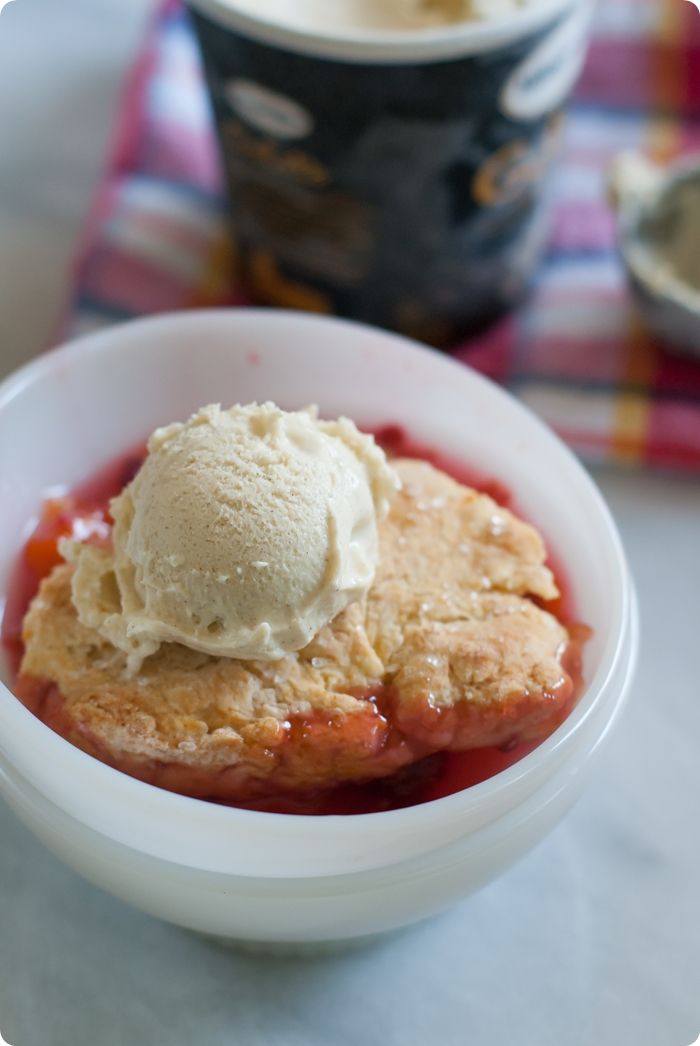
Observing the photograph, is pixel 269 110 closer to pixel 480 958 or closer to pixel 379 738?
pixel 379 738

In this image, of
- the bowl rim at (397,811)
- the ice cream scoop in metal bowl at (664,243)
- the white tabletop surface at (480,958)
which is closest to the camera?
the bowl rim at (397,811)

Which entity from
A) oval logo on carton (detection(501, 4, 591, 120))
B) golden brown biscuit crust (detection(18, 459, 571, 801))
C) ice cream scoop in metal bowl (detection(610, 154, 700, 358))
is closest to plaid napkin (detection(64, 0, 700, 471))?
Answer: ice cream scoop in metal bowl (detection(610, 154, 700, 358))

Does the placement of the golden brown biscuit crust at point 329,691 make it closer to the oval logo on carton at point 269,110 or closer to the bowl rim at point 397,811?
the bowl rim at point 397,811

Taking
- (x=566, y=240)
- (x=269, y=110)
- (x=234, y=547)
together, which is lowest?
(x=566, y=240)

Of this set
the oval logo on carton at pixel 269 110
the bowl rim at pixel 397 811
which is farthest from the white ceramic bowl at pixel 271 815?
the oval logo on carton at pixel 269 110

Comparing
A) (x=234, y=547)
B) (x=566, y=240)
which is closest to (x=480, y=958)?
(x=234, y=547)

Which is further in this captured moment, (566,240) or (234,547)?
(566,240)
